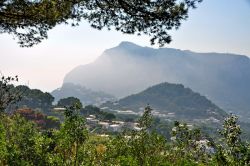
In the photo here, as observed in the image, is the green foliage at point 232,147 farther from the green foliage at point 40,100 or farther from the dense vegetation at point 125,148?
the green foliage at point 40,100

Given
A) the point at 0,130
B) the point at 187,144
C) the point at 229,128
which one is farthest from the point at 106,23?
the point at 187,144

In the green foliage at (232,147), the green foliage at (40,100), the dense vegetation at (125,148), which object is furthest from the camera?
the green foliage at (40,100)

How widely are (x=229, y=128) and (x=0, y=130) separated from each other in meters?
12.1

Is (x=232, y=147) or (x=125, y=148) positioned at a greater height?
(x=232, y=147)

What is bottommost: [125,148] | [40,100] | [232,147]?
[125,148]

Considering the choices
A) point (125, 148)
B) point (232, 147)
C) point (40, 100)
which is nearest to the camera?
point (232, 147)

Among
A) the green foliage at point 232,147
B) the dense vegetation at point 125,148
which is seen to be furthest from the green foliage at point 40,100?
the green foliage at point 232,147

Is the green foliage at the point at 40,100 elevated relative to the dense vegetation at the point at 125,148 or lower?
elevated

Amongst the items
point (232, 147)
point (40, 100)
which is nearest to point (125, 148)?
point (232, 147)

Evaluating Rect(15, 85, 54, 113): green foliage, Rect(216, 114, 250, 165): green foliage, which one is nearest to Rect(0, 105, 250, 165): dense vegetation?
Rect(216, 114, 250, 165): green foliage

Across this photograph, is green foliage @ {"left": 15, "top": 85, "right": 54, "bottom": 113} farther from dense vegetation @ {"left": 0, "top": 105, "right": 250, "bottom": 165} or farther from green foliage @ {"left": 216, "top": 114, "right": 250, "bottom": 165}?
green foliage @ {"left": 216, "top": 114, "right": 250, "bottom": 165}

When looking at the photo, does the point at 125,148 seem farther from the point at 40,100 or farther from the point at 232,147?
the point at 40,100

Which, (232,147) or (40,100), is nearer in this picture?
(232,147)

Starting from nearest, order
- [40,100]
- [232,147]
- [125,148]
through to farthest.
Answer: [232,147], [125,148], [40,100]
